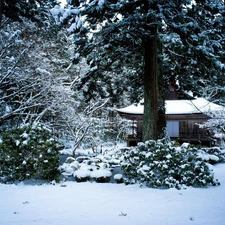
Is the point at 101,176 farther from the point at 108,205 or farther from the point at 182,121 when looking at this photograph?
the point at 182,121

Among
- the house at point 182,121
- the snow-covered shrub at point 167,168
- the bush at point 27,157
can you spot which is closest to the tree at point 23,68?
the bush at point 27,157

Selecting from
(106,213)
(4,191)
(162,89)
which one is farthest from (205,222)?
(162,89)

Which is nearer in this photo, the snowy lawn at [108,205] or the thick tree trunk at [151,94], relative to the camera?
the snowy lawn at [108,205]

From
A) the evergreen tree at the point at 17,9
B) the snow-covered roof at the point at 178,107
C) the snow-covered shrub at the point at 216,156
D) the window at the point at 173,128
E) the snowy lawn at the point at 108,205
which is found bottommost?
the snowy lawn at the point at 108,205

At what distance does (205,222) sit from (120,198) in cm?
204

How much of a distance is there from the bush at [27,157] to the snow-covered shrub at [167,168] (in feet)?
7.50

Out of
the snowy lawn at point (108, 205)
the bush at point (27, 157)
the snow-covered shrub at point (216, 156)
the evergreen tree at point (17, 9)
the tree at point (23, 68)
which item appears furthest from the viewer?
the snow-covered shrub at point (216, 156)

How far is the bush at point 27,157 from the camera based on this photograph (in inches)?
264

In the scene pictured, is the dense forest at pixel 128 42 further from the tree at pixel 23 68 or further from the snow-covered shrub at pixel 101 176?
the snow-covered shrub at pixel 101 176

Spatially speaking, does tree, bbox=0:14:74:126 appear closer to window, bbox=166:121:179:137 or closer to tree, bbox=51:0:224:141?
tree, bbox=51:0:224:141

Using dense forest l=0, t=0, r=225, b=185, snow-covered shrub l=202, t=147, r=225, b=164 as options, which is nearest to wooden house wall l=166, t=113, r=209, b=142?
snow-covered shrub l=202, t=147, r=225, b=164

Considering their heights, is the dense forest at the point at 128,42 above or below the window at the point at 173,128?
above

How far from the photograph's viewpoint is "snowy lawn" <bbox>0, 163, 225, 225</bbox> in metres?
3.84

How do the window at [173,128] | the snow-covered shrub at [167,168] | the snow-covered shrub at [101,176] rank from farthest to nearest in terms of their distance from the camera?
the window at [173,128]
the snow-covered shrub at [101,176]
the snow-covered shrub at [167,168]
